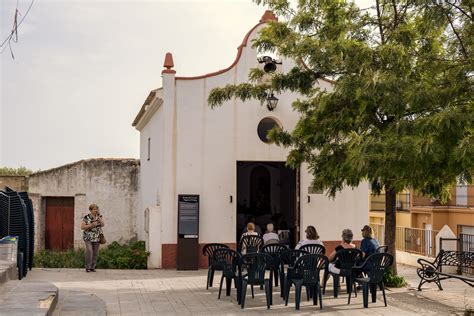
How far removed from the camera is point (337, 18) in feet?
47.0

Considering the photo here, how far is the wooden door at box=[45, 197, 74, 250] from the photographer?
24906 millimetres

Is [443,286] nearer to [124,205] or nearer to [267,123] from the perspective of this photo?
[267,123]

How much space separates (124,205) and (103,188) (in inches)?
37.4

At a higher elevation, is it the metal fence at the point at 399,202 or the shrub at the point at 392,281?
the metal fence at the point at 399,202

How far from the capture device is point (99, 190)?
24.5 metres

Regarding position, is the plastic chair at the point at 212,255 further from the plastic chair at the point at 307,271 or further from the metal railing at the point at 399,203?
the metal railing at the point at 399,203

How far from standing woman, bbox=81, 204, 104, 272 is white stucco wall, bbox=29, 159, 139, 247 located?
7135mm

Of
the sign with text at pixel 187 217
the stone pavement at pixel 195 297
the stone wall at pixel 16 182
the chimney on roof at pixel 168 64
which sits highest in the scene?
the chimney on roof at pixel 168 64

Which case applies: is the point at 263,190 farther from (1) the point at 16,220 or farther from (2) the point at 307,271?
(2) the point at 307,271

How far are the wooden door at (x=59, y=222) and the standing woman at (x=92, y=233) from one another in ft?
26.2

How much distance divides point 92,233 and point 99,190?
7709 mm

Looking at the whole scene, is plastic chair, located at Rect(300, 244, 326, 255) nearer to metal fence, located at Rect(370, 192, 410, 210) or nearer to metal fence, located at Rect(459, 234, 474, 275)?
metal fence, located at Rect(459, 234, 474, 275)

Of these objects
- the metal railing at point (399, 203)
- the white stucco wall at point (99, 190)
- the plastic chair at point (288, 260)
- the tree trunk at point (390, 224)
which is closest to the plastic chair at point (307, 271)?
the plastic chair at point (288, 260)

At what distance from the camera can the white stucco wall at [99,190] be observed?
24469 mm
